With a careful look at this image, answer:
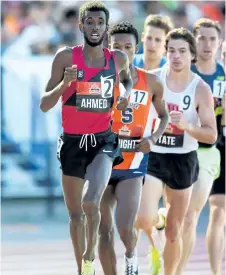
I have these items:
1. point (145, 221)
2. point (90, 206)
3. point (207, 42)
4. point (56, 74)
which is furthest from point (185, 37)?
point (90, 206)

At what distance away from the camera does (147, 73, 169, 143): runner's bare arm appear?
9281 millimetres

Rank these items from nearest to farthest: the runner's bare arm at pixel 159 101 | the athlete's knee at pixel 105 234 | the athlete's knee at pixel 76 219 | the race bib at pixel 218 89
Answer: the athlete's knee at pixel 76 219
the athlete's knee at pixel 105 234
the runner's bare arm at pixel 159 101
the race bib at pixel 218 89

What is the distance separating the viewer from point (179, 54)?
998 cm

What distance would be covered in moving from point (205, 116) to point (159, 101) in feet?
2.13

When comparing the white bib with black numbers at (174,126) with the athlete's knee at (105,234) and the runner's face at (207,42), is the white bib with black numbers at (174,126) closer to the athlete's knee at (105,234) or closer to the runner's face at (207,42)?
the runner's face at (207,42)

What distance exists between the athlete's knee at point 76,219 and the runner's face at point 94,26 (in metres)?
1.33

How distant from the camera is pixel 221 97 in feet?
35.4

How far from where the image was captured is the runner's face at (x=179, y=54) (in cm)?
998

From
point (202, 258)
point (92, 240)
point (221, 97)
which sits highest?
point (221, 97)

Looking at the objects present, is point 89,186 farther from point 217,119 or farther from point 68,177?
point 217,119

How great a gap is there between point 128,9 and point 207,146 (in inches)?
288

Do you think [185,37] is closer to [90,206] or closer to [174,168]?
[174,168]

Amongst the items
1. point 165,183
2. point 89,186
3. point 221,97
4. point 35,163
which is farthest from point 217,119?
point 35,163

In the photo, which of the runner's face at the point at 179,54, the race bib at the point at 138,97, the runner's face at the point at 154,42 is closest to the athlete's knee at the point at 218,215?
the runner's face at the point at 154,42
